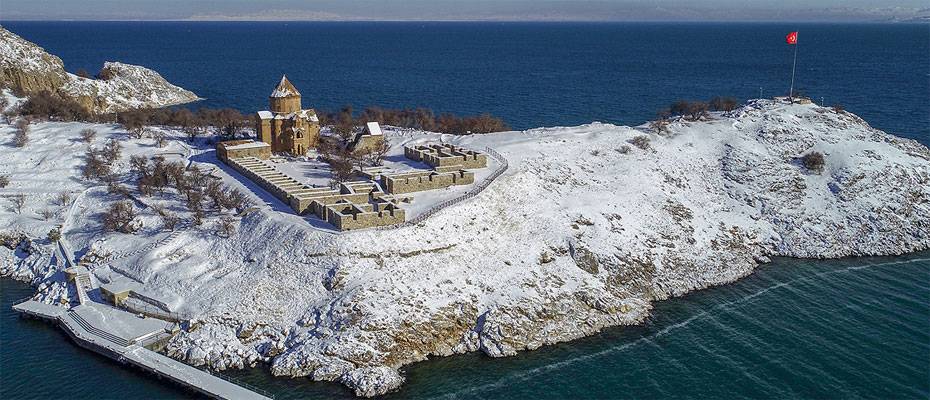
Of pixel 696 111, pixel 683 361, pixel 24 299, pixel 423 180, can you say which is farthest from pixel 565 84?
pixel 24 299

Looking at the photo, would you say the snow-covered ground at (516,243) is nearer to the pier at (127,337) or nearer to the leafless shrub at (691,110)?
the pier at (127,337)

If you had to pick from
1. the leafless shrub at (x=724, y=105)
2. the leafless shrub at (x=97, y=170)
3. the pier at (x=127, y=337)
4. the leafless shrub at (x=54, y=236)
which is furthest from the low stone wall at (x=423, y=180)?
the leafless shrub at (x=724, y=105)

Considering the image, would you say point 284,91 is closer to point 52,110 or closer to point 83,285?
point 52,110

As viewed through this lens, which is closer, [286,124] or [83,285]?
[83,285]

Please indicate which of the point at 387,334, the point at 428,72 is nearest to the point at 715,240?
the point at 387,334

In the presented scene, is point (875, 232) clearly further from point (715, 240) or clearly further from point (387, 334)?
point (387, 334)

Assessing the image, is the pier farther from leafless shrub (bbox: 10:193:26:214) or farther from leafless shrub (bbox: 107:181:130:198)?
leafless shrub (bbox: 10:193:26:214)
